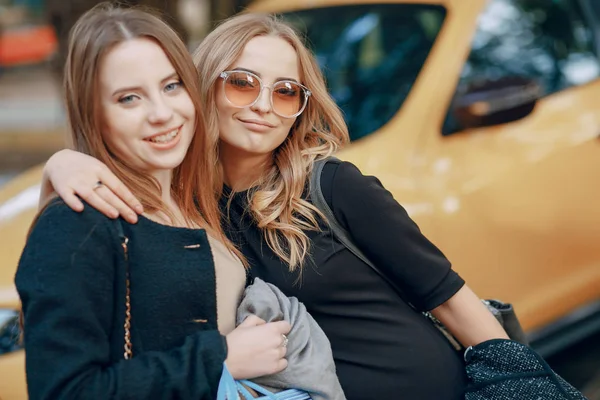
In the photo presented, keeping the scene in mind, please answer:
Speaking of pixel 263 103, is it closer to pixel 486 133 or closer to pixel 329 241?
pixel 329 241

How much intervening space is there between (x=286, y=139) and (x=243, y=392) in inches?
29.0

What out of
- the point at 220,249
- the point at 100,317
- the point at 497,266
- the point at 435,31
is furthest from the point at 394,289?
the point at 435,31

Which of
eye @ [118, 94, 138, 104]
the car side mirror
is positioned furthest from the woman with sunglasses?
the car side mirror

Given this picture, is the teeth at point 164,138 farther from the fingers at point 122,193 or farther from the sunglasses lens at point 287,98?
the sunglasses lens at point 287,98

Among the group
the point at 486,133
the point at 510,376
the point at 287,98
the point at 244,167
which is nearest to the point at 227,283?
the point at 244,167

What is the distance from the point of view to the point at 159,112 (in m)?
1.76

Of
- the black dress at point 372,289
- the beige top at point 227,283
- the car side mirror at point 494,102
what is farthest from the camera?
the car side mirror at point 494,102

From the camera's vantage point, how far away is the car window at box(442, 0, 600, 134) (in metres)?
3.66

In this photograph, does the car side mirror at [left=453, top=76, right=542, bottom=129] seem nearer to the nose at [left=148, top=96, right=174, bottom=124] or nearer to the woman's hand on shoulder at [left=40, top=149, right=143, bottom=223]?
the nose at [left=148, top=96, right=174, bottom=124]

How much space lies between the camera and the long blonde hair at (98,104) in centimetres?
171

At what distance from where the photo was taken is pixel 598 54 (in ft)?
13.5

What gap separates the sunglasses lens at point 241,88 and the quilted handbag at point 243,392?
70cm

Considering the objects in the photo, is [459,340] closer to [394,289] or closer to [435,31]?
[394,289]

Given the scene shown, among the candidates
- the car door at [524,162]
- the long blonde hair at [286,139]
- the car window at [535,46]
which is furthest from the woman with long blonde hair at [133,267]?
the car window at [535,46]
